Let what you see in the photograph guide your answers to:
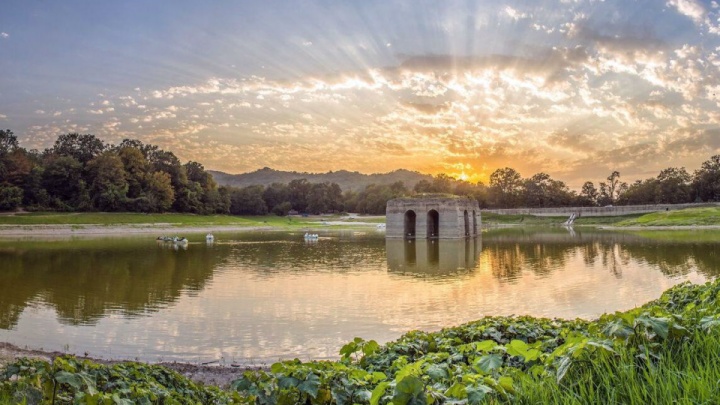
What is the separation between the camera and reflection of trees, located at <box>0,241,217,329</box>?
722 inches

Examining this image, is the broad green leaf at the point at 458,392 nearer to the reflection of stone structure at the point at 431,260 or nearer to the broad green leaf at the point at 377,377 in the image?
the broad green leaf at the point at 377,377

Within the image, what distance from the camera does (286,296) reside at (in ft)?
67.4

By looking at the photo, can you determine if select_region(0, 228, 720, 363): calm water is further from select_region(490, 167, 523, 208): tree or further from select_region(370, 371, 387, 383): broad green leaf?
select_region(490, 167, 523, 208): tree

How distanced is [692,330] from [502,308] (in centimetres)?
1406

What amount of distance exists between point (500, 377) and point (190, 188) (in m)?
114

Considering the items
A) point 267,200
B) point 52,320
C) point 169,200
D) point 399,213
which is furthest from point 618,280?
point 267,200

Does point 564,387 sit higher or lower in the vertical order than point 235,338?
higher

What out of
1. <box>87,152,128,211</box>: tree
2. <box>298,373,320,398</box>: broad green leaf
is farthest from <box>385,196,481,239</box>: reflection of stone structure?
<box>87,152,128,211</box>: tree

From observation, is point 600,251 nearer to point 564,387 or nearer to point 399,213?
point 399,213

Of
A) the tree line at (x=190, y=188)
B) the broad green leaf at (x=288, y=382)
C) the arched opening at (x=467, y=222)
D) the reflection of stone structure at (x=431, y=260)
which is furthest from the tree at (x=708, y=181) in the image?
the broad green leaf at (x=288, y=382)

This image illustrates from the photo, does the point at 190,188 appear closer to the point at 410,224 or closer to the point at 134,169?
the point at 134,169

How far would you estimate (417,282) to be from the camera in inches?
946

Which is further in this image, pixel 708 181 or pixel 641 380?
pixel 708 181

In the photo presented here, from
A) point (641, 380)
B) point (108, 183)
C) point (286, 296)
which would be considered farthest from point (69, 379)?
point (108, 183)
